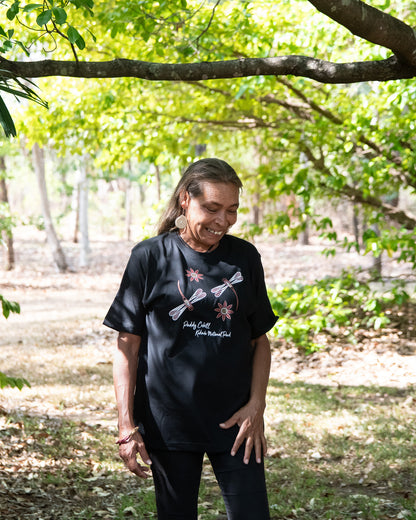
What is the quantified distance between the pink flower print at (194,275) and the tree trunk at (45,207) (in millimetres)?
18467

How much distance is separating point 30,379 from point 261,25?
520 cm

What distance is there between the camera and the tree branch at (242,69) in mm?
3291

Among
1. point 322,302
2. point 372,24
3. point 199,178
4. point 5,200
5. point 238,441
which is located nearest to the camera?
point 238,441

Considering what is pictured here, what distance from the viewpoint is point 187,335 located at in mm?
2432

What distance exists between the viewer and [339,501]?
4762 millimetres

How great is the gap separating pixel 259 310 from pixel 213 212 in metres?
0.41

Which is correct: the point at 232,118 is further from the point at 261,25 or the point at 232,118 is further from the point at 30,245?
the point at 30,245

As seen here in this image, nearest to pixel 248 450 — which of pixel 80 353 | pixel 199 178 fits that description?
pixel 199 178

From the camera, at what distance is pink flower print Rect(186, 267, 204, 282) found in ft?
8.13

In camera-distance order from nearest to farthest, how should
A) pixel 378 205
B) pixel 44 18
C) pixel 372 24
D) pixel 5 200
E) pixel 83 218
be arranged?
pixel 44 18, pixel 372 24, pixel 378 205, pixel 5 200, pixel 83 218

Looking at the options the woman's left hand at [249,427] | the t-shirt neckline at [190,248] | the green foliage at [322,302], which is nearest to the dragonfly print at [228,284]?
the t-shirt neckline at [190,248]

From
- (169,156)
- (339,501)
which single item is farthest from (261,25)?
(339,501)

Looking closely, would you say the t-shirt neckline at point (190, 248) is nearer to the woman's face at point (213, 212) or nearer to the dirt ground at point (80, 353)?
the woman's face at point (213, 212)

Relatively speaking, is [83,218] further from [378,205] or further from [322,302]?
[322,302]
